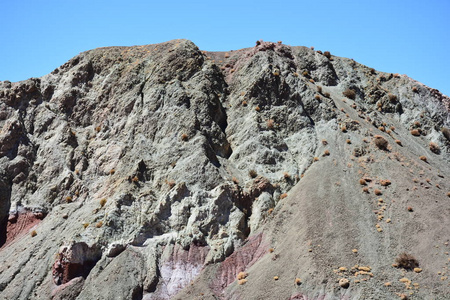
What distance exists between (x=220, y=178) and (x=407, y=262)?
1694 cm

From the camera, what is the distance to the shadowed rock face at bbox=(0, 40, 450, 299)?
32.7 meters

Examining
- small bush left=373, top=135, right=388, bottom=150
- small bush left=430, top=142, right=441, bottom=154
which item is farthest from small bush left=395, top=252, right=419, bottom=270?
small bush left=430, top=142, right=441, bottom=154

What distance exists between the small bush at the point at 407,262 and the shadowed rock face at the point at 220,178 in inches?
17.2

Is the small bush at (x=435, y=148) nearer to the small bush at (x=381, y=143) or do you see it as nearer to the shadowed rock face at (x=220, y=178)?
the shadowed rock face at (x=220, y=178)

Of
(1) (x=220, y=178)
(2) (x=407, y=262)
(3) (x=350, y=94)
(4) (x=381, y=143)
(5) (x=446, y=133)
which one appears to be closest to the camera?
(2) (x=407, y=262)

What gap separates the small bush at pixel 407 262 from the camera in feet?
96.6

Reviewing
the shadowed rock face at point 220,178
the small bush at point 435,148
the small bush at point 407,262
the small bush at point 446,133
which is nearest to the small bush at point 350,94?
the shadowed rock face at point 220,178

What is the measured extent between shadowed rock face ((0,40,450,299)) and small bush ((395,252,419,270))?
17.2 inches

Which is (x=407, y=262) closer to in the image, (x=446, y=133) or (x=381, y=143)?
(x=381, y=143)

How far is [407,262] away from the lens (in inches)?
1165

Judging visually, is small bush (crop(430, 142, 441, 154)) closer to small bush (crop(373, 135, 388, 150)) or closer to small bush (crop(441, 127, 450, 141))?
small bush (crop(441, 127, 450, 141))

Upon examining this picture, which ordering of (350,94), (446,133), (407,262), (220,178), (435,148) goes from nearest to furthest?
(407,262) < (220,178) < (435,148) < (446,133) < (350,94)

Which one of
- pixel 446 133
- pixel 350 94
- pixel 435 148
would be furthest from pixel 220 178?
pixel 446 133

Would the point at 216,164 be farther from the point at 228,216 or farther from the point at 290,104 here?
the point at 290,104
